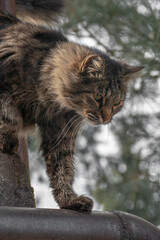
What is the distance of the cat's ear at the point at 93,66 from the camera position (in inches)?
65.4

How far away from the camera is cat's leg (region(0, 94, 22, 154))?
1631mm

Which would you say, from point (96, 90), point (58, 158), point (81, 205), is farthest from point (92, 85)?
point (81, 205)

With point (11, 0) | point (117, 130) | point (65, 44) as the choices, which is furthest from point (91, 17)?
point (65, 44)

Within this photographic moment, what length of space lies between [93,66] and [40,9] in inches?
32.7

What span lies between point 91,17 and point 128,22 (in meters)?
0.43

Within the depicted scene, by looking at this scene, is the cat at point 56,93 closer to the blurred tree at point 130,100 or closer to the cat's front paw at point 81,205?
the cat's front paw at point 81,205

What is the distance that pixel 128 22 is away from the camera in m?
3.47

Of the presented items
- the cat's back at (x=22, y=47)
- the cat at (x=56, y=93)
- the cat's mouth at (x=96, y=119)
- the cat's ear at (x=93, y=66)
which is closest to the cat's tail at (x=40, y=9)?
the cat's back at (x=22, y=47)

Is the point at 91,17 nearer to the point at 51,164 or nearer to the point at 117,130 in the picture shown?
the point at 117,130

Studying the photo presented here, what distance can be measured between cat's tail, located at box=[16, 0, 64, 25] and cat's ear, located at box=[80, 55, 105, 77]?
0.78 m

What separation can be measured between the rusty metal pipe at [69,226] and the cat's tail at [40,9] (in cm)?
139

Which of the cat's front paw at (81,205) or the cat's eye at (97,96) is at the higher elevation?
the cat's eye at (97,96)

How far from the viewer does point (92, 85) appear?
1705 mm

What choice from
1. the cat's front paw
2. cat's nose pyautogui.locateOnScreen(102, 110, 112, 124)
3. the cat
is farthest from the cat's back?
the cat's front paw
